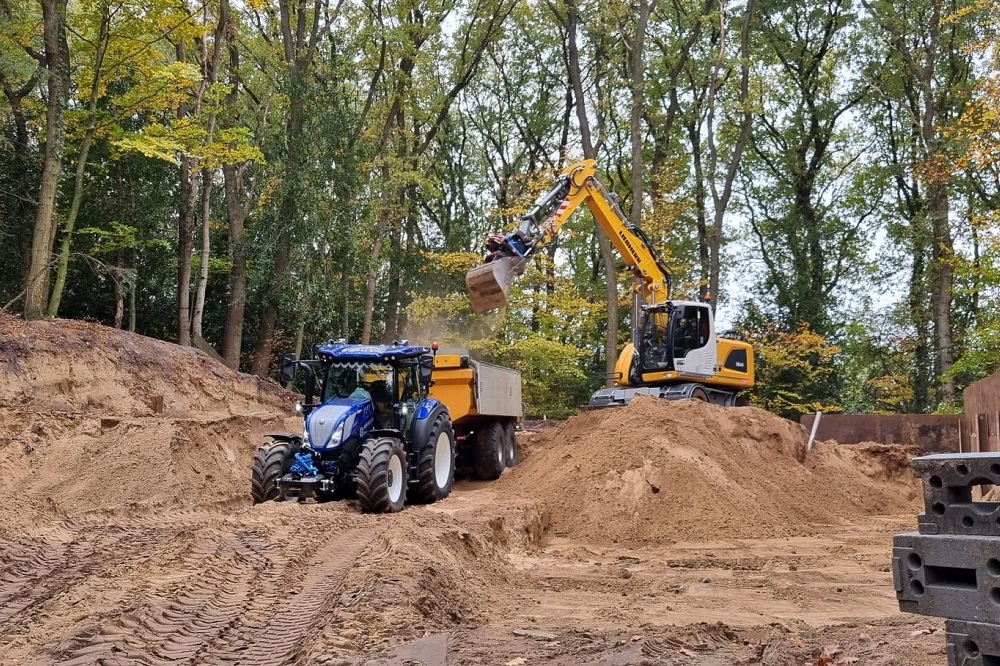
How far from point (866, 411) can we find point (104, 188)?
24.3 m

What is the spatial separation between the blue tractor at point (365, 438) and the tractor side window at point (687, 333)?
5.58 metres

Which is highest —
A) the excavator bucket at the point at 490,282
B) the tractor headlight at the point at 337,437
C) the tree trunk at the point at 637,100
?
the tree trunk at the point at 637,100

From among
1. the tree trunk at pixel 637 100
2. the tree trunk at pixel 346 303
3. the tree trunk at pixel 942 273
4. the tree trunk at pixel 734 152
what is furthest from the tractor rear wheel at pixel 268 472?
the tree trunk at pixel 942 273

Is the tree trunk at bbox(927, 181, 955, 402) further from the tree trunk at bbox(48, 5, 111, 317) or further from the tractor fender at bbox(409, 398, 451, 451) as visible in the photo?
the tree trunk at bbox(48, 5, 111, 317)

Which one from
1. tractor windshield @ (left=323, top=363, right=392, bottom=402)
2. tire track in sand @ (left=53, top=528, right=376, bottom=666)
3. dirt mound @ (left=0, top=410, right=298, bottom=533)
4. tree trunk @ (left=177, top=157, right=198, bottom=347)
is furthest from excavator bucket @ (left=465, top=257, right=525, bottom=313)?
tree trunk @ (left=177, top=157, right=198, bottom=347)

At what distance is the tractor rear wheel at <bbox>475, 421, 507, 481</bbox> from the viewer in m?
16.5

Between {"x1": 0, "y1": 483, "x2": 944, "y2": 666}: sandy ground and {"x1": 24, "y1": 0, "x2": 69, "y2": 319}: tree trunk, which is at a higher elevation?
{"x1": 24, "y1": 0, "x2": 69, "y2": 319}: tree trunk

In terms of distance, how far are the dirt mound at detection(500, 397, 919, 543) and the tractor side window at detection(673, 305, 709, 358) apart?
6.33ft

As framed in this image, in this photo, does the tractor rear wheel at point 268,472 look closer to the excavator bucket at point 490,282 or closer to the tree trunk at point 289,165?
the excavator bucket at point 490,282

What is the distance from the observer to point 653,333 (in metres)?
16.8

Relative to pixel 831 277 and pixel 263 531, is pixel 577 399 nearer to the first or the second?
pixel 831 277

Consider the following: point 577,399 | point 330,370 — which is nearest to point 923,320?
point 577,399

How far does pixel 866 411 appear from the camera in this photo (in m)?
29.8

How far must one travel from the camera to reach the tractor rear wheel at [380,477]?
1018 centimetres
